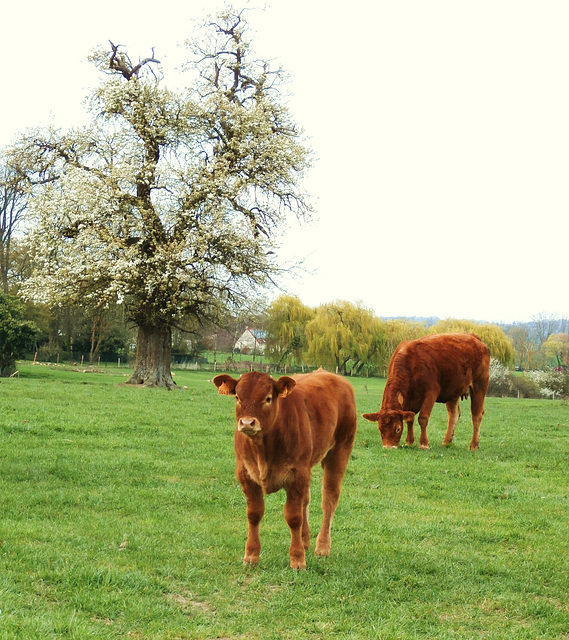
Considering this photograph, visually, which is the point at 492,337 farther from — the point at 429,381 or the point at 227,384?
the point at 227,384

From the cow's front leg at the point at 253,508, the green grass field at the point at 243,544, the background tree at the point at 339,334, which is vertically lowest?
the green grass field at the point at 243,544

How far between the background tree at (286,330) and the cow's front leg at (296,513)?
5996cm

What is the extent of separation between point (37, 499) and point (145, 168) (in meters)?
22.3

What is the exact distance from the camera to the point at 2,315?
105 ft

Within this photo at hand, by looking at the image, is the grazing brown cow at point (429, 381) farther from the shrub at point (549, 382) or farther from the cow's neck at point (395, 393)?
the shrub at point (549, 382)

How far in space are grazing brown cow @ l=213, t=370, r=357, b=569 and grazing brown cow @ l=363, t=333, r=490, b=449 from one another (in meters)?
7.11

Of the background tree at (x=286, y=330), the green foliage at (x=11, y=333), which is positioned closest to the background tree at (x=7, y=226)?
the green foliage at (x=11, y=333)

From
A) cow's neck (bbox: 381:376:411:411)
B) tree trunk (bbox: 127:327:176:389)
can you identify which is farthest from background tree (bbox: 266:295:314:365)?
cow's neck (bbox: 381:376:411:411)

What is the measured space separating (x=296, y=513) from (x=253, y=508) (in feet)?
1.38

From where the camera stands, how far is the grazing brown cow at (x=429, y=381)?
46.2ft

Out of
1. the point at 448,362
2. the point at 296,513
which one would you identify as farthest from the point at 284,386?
the point at 448,362

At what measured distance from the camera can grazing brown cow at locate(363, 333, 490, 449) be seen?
1409 centimetres

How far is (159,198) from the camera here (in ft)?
97.8

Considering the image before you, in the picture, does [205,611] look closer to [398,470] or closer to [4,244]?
[398,470]
